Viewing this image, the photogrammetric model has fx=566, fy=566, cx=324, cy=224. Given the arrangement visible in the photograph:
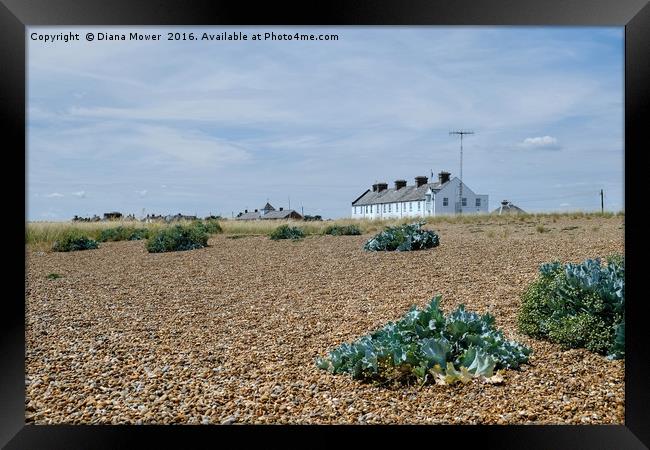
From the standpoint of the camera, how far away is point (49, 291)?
22.2 feet

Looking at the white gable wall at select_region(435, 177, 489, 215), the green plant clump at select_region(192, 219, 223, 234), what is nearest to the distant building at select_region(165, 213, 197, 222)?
the green plant clump at select_region(192, 219, 223, 234)

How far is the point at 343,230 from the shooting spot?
12.2 m

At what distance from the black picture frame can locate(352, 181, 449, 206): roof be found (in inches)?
505

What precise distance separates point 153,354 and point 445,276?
11.8 feet

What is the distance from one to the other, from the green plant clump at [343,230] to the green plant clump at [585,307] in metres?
8.02

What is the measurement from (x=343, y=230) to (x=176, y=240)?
3.58 meters

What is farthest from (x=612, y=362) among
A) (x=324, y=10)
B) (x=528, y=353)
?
(x=324, y=10)

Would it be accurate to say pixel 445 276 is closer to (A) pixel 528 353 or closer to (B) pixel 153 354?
(A) pixel 528 353

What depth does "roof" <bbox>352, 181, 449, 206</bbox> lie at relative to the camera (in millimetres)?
16250

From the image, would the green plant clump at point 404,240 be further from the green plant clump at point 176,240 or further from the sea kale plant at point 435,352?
the sea kale plant at point 435,352

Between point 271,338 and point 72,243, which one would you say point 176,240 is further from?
point 271,338

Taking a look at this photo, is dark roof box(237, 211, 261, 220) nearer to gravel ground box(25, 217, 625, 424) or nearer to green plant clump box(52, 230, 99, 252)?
green plant clump box(52, 230, 99, 252)

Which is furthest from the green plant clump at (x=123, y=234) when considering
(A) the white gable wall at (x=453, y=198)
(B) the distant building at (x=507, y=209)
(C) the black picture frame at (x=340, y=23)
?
(C) the black picture frame at (x=340, y=23)

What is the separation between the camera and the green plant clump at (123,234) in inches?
497
